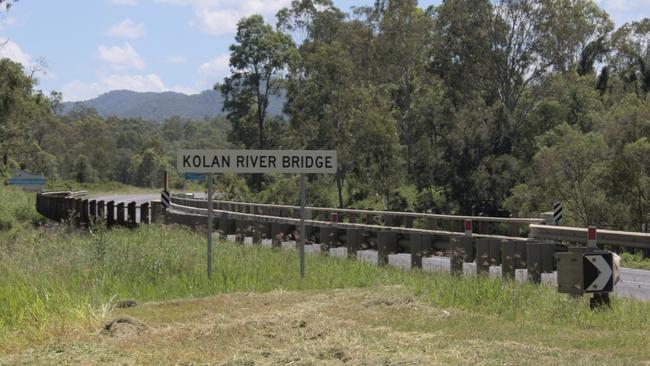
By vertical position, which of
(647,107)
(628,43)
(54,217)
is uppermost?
(628,43)

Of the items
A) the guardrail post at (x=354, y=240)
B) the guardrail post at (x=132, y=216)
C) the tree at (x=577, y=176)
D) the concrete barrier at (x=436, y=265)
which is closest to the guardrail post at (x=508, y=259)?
the concrete barrier at (x=436, y=265)

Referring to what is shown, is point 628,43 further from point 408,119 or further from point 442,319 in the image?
point 442,319

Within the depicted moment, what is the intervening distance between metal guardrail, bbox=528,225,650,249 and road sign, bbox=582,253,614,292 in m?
0.92

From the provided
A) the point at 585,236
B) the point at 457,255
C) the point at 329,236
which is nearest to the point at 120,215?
the point at 329,236

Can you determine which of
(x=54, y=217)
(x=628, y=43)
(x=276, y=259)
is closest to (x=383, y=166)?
(x=54, y=217)

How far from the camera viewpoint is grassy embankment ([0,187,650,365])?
24.6 feet

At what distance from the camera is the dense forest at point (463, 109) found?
42156 mm

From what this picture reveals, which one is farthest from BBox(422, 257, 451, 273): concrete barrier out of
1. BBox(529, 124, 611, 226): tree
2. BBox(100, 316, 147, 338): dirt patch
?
BBox(529, 124, 611, 226): tree

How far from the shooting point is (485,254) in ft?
47.3

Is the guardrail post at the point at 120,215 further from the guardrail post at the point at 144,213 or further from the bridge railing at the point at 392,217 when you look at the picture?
the bridge railing at the point at 392,217

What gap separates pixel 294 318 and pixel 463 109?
147ft

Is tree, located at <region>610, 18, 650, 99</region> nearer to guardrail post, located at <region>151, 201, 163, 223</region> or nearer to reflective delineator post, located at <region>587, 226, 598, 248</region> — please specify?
guardrail post, located at <region>151, 201, 163, 223</region>

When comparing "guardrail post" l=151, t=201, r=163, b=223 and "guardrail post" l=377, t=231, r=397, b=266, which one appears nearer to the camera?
"guardrail post" l=377, t=231, r=397, b=266

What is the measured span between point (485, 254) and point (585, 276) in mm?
4735
